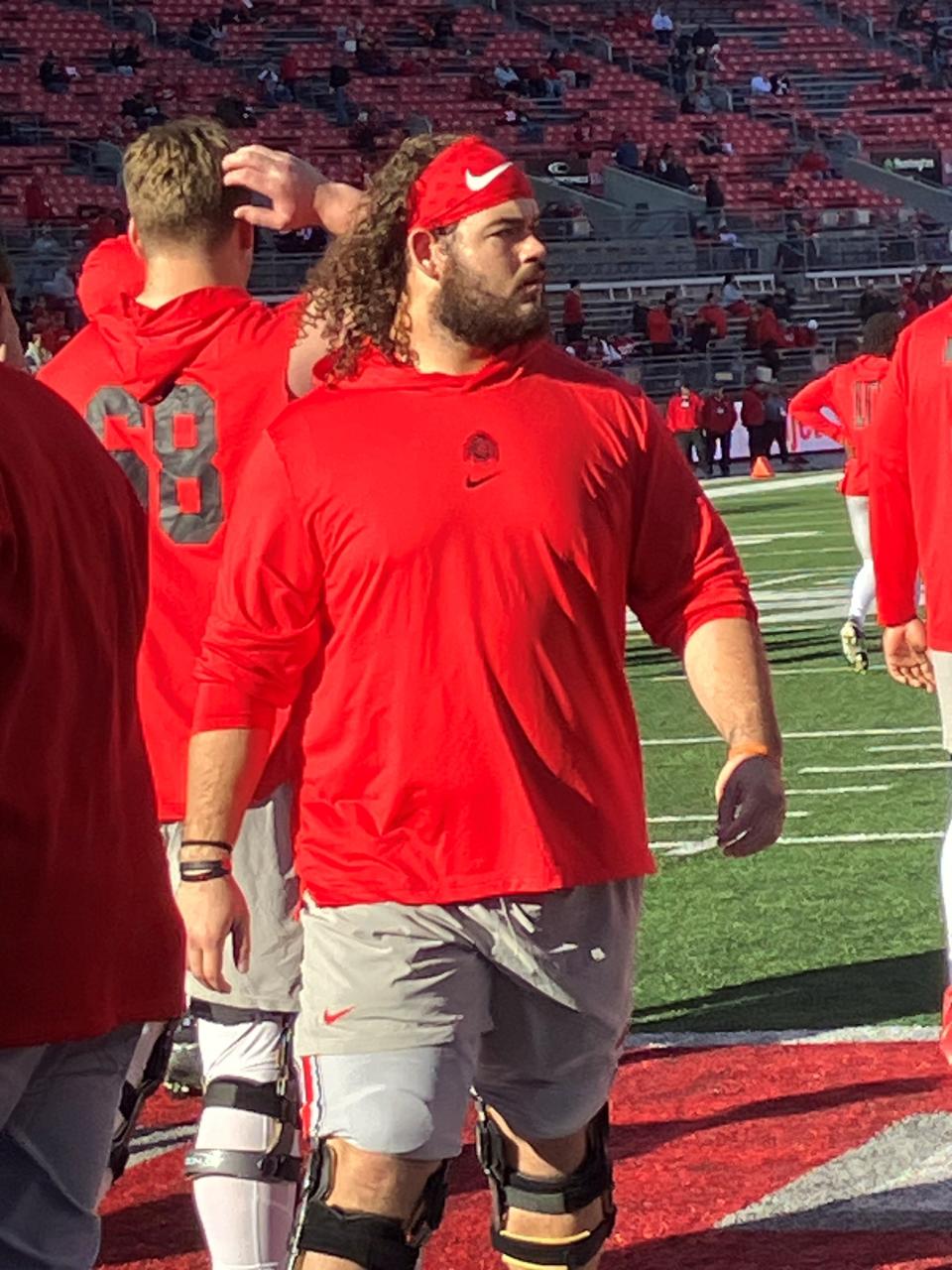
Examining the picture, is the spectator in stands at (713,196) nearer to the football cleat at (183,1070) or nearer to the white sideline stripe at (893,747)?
the white sideline stripe at (893,747)

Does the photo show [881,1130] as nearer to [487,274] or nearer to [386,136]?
[487,274]

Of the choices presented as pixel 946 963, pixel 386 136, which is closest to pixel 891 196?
pixel 386 136

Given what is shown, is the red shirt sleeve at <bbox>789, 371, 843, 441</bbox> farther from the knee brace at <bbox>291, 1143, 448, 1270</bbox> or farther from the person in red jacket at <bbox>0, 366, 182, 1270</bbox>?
the person in red jacket at <bbox>0, 366, 182, 1270</bbox>

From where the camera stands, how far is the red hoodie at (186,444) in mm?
4449

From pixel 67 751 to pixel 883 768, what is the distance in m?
8.34

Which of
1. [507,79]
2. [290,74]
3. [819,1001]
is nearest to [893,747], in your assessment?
[819,1001]

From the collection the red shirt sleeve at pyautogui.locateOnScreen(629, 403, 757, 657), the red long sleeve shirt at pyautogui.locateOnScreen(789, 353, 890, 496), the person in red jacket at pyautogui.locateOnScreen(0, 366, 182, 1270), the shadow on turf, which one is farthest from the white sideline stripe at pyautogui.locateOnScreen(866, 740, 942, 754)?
the person in red jacket at pyautogui.locateOnScreen(0, 366, 182, 1270)

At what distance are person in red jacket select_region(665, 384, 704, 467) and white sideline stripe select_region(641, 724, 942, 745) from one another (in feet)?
69.3

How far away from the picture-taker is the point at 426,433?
359 cm

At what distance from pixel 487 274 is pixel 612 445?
0.98ft

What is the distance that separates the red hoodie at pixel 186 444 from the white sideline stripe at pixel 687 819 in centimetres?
548

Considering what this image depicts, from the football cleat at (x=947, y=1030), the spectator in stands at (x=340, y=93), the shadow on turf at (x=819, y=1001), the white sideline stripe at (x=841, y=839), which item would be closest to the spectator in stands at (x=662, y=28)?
the spectator in stands at (x=340, y=93)

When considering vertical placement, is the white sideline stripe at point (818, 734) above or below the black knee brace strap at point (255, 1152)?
below

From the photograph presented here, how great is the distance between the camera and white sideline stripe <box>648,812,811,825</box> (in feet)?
32.2
